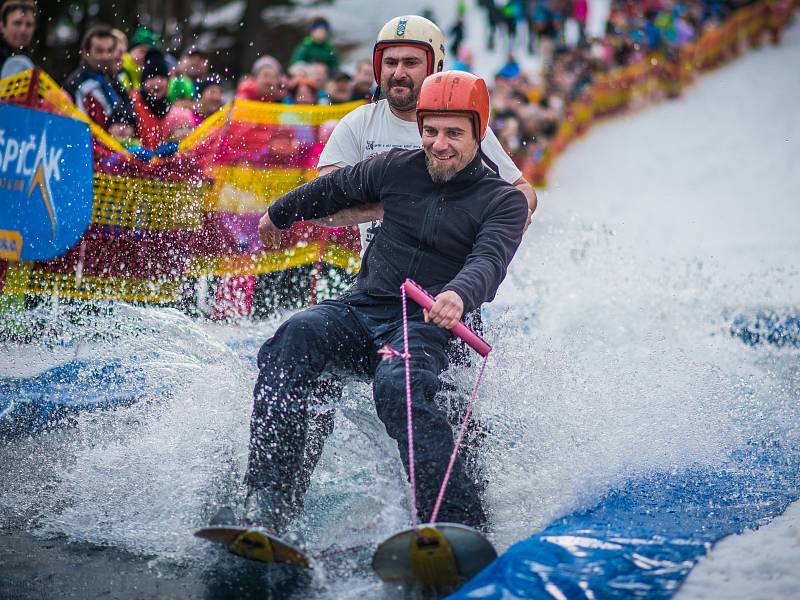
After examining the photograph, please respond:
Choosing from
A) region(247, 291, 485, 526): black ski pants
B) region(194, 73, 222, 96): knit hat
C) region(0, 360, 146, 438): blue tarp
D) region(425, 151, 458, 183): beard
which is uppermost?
region(194, 73, 222, 96): knit hat

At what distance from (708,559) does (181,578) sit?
5.85ft

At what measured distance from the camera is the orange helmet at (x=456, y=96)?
3.83m

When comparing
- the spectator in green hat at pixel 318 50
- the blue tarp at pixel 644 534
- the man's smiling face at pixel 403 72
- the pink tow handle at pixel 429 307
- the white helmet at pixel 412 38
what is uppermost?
the spectator in green hat at pixel 318 50

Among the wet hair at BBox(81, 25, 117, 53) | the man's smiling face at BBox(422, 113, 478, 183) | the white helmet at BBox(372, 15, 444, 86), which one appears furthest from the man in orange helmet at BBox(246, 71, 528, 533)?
the wet hair at BBox(81, 25, 117, 53)

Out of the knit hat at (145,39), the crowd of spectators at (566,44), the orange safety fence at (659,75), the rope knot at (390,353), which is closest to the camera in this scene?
the rope knot at (390,353)

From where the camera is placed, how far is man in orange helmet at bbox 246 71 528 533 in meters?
3.47

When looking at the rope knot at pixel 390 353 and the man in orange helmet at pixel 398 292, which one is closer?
the man in orange helmet at pixel 398 292

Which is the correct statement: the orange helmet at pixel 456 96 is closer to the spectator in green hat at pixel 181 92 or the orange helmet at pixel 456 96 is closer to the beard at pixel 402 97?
the beard at pixel 402 97

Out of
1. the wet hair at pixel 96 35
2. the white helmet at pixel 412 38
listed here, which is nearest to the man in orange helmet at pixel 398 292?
the white helmet at pixel 412 38

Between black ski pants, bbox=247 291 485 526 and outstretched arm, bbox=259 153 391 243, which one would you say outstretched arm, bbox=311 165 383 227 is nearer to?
outstretched arm, bbox=259 153 391 243

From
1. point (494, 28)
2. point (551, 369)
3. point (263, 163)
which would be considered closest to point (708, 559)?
point (551, 369)

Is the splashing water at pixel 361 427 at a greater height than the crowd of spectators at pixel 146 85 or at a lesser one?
lesser

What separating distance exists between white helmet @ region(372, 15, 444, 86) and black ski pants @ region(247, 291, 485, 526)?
1.48 metres

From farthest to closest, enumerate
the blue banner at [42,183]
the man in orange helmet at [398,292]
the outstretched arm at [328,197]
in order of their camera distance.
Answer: the blue banner at [42,183] → the outstretched arm at [328,197] → the man in orange helmet at [398,292]
